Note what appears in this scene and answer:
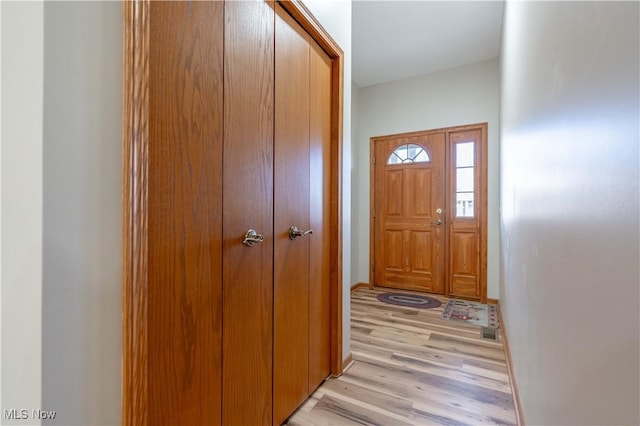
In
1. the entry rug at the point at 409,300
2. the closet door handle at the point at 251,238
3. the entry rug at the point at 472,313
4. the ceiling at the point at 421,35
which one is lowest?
the entry rug at the point at 472,313

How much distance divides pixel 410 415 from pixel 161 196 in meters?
1.55

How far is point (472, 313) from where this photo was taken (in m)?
3.04

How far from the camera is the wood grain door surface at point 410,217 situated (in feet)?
12.2

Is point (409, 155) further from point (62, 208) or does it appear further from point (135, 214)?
point (62, 208)

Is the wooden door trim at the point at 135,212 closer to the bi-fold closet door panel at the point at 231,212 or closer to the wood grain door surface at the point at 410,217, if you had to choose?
the bi-fold closet door panel at the point at 231,212

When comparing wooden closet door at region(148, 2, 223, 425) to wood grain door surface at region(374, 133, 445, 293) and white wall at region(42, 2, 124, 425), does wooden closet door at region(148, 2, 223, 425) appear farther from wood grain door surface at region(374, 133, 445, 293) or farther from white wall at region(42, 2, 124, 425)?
wood grain door surface at region(374, 133, 445, 293)

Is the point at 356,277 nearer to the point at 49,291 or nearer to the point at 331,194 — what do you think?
the point at 331,194

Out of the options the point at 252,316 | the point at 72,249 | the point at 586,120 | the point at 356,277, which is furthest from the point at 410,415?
the point at 356,277

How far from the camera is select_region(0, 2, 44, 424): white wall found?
59 centimetres

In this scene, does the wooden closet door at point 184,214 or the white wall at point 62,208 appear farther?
the wooden closet door at point 184,214

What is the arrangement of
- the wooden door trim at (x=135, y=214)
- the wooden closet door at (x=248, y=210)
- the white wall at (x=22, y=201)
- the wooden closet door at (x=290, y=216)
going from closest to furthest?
the white wall at (x=22, y=201), the wooden door trim at (x=135, y=214), the wooden closet door at (x=248, y=210), the wooden closet door at (x=290, y=216)

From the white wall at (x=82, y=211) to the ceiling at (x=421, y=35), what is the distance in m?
2.48

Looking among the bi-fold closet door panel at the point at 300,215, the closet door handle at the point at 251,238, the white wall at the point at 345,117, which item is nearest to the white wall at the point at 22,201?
the closet door handle at the point at 251,238

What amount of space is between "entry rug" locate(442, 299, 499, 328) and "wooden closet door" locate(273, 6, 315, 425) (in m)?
1.95
